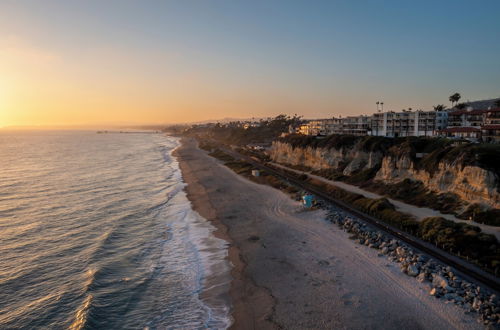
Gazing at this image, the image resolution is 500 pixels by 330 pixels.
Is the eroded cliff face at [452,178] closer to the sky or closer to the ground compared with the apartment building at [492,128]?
closer to the ground

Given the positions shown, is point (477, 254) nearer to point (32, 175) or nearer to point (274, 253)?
point (274, 253)

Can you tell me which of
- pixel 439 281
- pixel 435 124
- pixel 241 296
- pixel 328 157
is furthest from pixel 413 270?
pixel 435 124

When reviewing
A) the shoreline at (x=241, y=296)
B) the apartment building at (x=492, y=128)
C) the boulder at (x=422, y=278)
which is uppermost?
the apartment building at (x=492, y=128)

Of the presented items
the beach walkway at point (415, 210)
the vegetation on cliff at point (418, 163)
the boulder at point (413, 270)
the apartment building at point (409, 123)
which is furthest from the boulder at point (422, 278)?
the apartment building at point (409, 123)

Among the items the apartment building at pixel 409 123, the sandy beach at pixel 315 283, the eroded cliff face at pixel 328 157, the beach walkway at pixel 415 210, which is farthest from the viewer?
the apartment building at pixel 409 123

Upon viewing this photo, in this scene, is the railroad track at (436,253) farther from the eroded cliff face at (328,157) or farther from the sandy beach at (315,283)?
the eroded cliff face at (328,157)

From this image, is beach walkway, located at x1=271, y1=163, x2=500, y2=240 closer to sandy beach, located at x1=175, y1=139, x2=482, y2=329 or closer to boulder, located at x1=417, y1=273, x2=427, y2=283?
sandy beach, located at x1=175, y1=139, x2=482, y2=329

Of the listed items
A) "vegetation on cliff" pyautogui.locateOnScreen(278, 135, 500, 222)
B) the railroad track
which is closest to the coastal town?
"vegetation on cliff" pyautogui.locateOnScreen(278, 135, 500, 222)

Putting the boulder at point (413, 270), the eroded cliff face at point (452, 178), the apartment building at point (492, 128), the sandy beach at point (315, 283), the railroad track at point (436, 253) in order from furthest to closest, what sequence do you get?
1. the apartment building at point (492, 128)
2. the eroded cliff face at point (452, 178)
3. the boulder at point (413, 270)
4. the railroad track at point (436, 253)
5. the sandy beach at point (315, 283)

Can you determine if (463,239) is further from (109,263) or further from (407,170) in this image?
(109,263)
